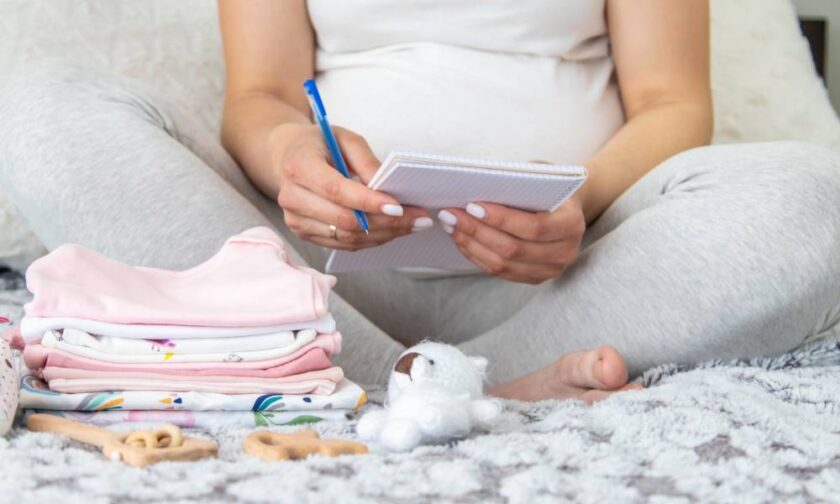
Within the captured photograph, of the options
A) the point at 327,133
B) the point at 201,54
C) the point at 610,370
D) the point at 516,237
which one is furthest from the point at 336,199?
the point at 201,54

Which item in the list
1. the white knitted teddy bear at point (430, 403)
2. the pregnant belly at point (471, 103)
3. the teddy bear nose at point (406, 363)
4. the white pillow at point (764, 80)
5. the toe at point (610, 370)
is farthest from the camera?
the white pillow at point (764, 80)

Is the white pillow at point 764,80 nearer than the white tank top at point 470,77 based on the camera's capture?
No

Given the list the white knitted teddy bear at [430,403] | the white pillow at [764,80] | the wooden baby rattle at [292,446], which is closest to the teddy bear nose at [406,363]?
the white knitted teddy bear at [430,403]

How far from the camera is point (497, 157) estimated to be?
3.76ft

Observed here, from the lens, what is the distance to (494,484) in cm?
58

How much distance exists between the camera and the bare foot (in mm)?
889

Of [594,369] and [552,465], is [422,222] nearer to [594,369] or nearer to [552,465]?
[594,369]

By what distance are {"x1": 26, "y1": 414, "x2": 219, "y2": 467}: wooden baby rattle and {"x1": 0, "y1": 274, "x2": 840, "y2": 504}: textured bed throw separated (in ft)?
0.03

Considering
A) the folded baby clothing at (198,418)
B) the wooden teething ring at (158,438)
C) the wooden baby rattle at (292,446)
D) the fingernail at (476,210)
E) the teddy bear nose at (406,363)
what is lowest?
the folded baby clothing at (198,418)

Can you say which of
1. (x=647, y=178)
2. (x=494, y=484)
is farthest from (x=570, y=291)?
(x=494, y=484)

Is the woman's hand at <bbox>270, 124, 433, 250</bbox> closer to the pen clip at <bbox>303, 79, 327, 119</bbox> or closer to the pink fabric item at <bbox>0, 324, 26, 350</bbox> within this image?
the pen clip at <bbox>303, 79, 327, 119</bbox>

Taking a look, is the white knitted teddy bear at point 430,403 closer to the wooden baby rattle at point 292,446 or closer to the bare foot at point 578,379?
the wooden baby rattle at point 292,446

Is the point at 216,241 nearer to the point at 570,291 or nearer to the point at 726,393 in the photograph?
the point at 570,291

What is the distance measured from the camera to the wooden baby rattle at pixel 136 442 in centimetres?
62
